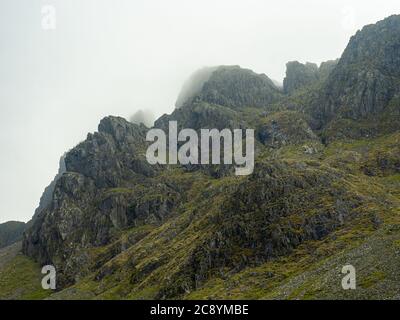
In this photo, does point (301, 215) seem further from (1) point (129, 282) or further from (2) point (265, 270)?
(1) point (129, 282)

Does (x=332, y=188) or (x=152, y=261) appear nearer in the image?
(x=332, y=188)

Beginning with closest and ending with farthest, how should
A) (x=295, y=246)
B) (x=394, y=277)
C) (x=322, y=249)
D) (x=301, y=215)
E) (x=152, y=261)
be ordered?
(x=394, y=277) → (x=322, y=249) → (x=295, y=246) → (x=301, y=215) → (x=152, y=261)

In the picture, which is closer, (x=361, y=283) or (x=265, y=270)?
(x=361, y=283)

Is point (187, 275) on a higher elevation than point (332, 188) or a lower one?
lower

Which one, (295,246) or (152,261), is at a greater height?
(295,246)
